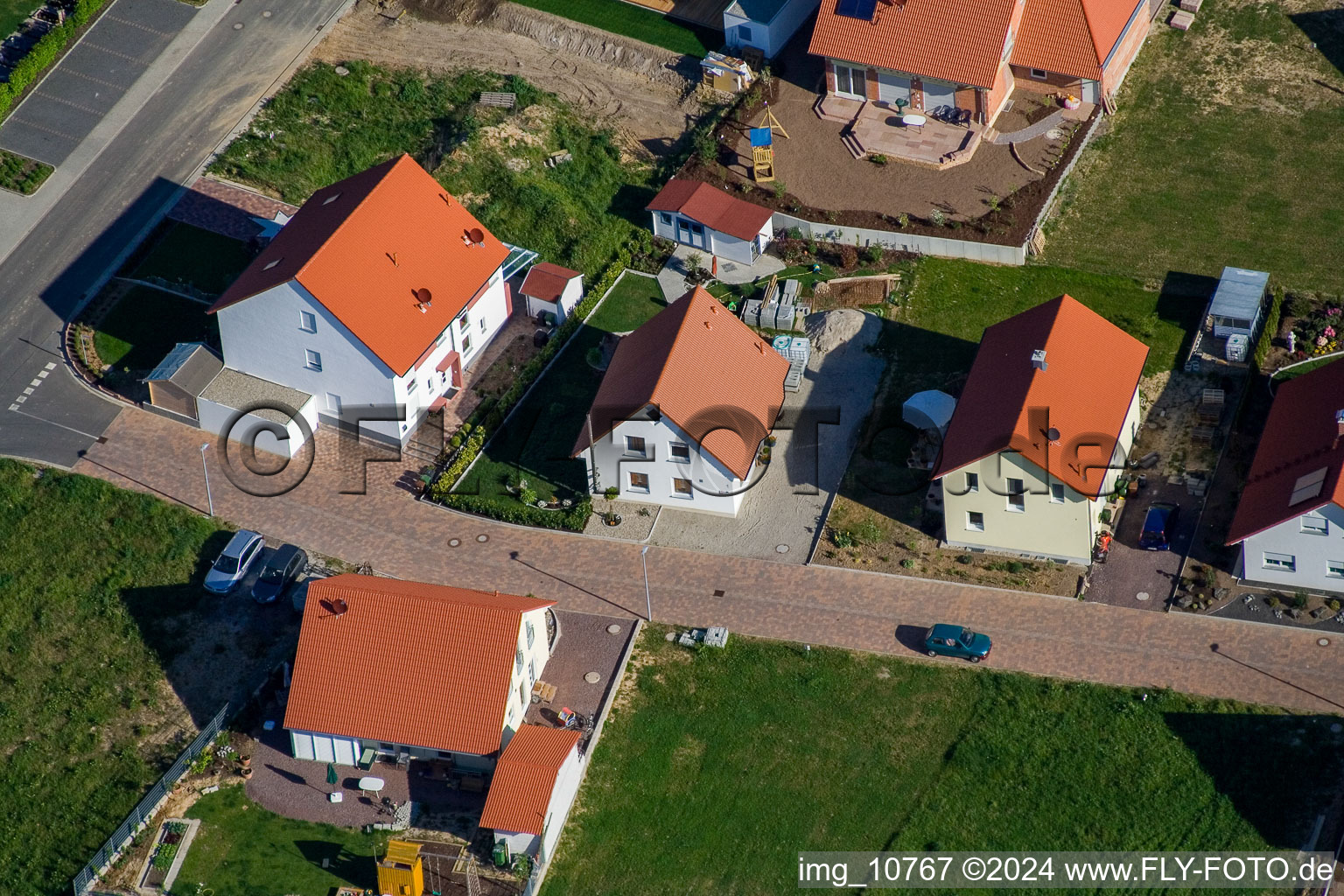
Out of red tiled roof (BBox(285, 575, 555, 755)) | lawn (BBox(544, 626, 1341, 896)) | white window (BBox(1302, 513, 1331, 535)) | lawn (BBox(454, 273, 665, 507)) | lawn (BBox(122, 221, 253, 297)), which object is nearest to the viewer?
lawn (BBox(544, 626, 1341, 896))

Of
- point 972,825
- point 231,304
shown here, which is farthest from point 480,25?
point 972,825

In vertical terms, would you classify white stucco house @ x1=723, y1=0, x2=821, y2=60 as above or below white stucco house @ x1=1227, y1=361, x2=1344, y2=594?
above

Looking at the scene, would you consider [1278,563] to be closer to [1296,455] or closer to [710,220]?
[1296,455]

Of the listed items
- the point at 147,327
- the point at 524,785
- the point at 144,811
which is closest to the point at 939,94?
the point at 147,327

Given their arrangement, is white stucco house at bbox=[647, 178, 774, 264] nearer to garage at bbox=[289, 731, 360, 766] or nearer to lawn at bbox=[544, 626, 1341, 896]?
lawn at bbox=[544, 626, 1341, 896]

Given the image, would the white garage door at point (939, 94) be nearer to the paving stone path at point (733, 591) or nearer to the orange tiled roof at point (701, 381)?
the orange tiled roof at point (701, 381)

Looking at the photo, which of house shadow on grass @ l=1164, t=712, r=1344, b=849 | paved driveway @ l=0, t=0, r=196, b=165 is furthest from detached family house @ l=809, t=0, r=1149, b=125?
house shadow on grass @ l=1164, t=712, r=1344, b=849

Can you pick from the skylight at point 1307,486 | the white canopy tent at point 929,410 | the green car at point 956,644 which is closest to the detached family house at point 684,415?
the white canopy tent at point 929,410
